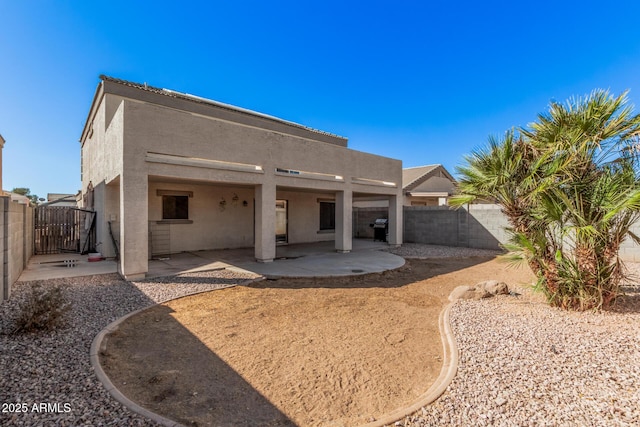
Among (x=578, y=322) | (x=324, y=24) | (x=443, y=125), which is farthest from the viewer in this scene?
(x=443, y=125)

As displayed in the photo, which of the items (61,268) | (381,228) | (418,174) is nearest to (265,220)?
(61,268)

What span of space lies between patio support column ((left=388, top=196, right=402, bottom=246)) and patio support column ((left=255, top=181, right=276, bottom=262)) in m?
7.63

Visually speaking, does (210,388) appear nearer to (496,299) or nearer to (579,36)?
(496,299)

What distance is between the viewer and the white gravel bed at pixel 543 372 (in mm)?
2859

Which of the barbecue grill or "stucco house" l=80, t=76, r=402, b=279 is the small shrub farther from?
the barbecue grill

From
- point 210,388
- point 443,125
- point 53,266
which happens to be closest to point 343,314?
point 210,388

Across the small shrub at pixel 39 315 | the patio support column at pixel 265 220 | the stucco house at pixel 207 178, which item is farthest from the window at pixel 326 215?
Answer: the small shrub at pixel 39 315

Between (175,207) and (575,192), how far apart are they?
42.3 ft

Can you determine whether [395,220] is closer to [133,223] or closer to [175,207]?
[175,207]

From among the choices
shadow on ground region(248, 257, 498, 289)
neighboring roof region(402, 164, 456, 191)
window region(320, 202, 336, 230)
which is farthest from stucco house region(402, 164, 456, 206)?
shadow on ground region(248, 257, 498, 289)

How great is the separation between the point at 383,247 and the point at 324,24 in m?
11.0

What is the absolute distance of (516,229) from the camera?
21.0 ft

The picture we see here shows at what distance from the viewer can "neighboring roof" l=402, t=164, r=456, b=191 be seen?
27.6 meters

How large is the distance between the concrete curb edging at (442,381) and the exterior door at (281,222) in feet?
37.7
